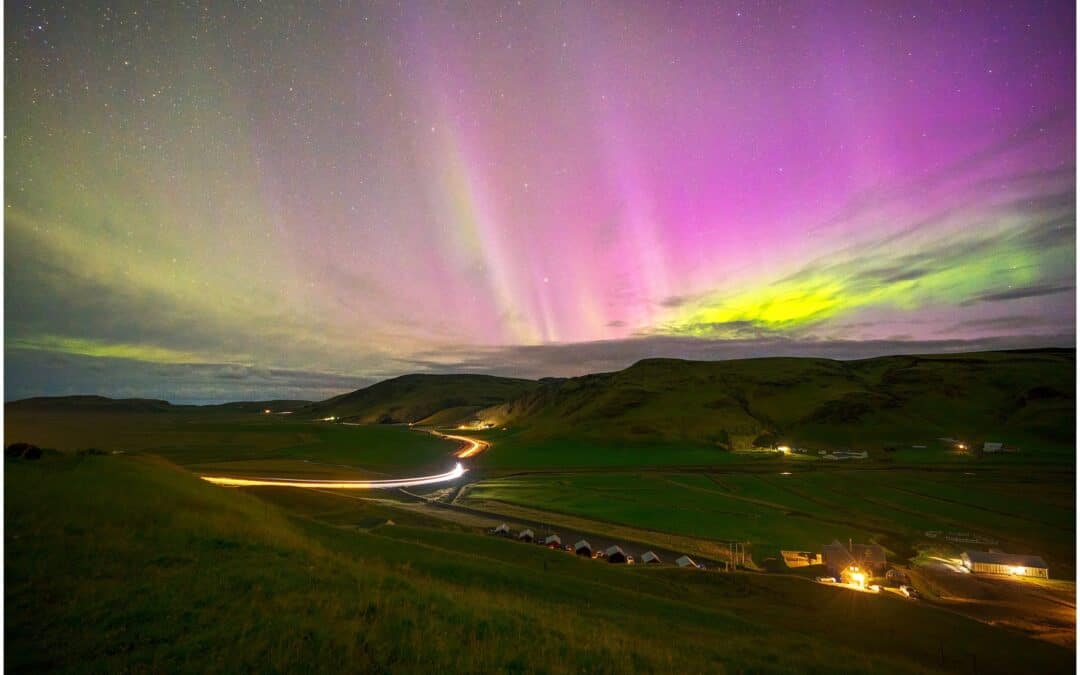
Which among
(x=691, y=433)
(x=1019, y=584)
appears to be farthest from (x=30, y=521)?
(x=691, y=433)

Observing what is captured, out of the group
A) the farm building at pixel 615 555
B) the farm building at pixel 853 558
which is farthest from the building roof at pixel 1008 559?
the farm building at pixel 615 555

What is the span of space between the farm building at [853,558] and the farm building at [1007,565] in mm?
10679

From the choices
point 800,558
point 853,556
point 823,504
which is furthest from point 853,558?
point 823,504

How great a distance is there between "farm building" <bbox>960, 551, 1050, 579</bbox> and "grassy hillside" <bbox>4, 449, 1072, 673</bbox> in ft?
123

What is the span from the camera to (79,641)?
1075cm

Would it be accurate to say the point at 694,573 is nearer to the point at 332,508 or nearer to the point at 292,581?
the point at 292,581

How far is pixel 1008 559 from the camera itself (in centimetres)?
5675

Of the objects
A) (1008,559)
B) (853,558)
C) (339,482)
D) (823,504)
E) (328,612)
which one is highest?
(328,612)

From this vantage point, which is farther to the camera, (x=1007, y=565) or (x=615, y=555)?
(x=1007, y=565)

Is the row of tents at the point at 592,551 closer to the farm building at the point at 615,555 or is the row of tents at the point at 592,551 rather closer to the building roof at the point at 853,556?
the farm building at the point at 615,555

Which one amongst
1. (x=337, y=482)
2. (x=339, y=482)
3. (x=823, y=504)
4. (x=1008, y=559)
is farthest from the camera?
(x=339, y=482)

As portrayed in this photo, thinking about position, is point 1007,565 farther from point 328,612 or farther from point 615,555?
point 328,612

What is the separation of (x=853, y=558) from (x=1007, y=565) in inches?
750

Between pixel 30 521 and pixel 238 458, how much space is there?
139 meters
